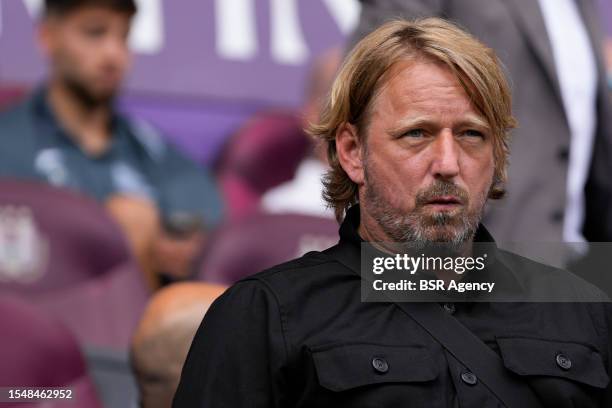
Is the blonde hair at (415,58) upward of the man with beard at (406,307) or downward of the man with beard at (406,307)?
upward

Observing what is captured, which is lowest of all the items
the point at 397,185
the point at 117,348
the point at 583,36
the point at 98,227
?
the point at 117,348

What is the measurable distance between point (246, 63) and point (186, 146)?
39 centimetres

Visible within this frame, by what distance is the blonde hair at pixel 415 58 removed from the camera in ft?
7.54

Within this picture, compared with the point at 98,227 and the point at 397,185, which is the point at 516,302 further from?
the point at 98,227

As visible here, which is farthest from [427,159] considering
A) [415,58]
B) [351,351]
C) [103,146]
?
[103,146]

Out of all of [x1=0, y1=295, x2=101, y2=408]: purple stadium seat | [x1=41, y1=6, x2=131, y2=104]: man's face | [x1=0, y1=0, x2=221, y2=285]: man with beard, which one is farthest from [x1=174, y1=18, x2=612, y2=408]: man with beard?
[x1=41, y1=6, x2=131, y2=104]: man's face

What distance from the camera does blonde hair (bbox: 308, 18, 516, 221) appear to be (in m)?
2.30

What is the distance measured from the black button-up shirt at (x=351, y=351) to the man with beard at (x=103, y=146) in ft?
7.11

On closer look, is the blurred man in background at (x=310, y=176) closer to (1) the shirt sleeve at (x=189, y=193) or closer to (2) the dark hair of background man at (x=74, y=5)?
(1) the shirt sleeve at (x=189, y=193)

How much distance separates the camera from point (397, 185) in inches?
90.6

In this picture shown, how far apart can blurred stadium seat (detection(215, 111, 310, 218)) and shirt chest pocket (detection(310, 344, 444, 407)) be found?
9.47 feet

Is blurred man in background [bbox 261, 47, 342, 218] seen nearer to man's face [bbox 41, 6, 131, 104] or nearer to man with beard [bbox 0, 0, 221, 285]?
man with beard [bbox 0, 0, 221, 285]

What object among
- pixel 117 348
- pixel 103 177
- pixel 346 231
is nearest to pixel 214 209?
pixel 103 177

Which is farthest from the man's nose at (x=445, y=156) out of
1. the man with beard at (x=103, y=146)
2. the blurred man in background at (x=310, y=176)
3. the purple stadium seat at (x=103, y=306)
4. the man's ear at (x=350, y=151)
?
the blurred man in background at (x=310, y=176)
